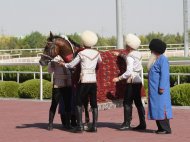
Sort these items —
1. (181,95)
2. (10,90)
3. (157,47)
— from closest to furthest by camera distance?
(157,47), (181,95), (10,90)

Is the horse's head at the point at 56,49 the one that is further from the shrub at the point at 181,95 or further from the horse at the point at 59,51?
the shrub at the point at 181,95

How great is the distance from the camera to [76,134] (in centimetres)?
945

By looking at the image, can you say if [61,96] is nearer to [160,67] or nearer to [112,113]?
[160,67]

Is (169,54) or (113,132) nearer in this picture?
(113,132)

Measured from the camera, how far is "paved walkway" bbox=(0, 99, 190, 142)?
8.88 metres

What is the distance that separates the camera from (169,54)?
46.4m

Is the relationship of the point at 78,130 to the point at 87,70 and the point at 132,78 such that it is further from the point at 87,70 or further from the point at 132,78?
the point at 132,78

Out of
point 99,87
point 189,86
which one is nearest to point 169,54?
point 189,86

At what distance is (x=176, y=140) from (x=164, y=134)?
68cm

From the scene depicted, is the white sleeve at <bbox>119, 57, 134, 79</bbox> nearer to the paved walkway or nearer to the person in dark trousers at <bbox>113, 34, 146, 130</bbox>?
the person in dark trousers at <bbox>113, 34, 146, 130</bbox>

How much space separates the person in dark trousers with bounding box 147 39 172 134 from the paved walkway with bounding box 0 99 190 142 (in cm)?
30

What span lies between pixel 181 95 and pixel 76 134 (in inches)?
204

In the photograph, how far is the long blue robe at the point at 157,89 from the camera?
912 centimetres

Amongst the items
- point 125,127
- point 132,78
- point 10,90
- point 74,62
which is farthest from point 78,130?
point 10,90
